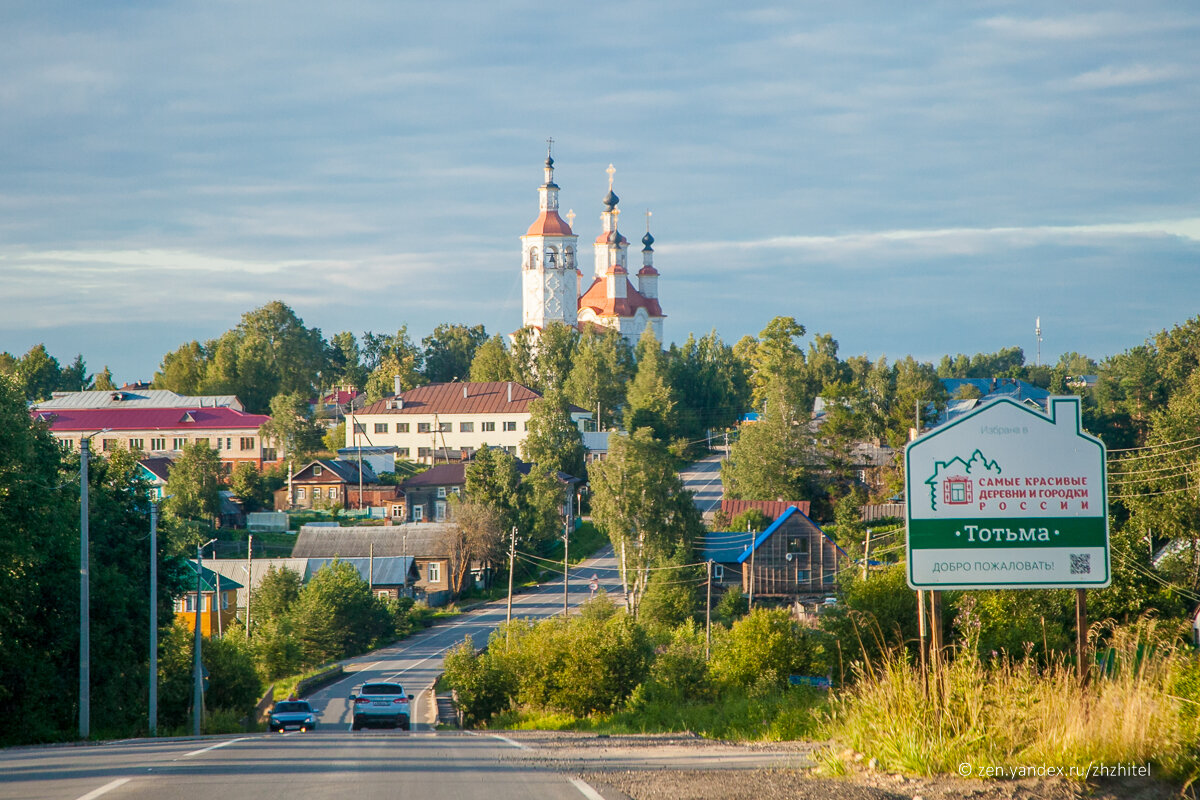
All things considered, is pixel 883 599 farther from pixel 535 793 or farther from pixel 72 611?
pixel 72 611

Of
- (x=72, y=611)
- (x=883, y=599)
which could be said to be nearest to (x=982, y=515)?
(x=883, y=599)

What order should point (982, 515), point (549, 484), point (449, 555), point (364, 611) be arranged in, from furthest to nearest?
1. point (549, 484)
2. point (449, 555)
3. point (364, 611)
4. point (982, 515)

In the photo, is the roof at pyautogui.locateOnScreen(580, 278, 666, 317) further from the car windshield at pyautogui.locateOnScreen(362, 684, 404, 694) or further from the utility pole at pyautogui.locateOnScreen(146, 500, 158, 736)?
the car windshield at pyautogui.locateOnScreen(362, 684, 404, 694)

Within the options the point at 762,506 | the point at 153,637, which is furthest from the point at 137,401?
the point at 153,637

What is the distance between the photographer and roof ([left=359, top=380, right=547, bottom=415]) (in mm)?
100688

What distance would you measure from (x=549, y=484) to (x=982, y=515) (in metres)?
62.7

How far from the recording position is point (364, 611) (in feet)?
181

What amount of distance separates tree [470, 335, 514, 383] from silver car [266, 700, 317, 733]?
8493 cm

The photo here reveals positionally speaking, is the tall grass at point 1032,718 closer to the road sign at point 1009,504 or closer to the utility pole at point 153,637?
the road sign at point 1009,504

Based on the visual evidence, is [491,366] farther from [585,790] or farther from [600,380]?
[585,790]

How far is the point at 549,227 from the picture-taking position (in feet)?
423

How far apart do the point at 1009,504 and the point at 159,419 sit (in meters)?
101

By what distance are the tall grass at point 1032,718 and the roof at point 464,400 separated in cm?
8982

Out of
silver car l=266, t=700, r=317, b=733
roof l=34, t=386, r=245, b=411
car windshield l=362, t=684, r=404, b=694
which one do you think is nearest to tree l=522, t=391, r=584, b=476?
roof l=34, t=386, r=245, b=411
